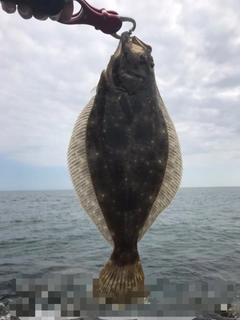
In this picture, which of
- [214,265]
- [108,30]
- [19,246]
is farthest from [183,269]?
[108,30]

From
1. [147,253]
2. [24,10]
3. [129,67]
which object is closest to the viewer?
[24,10]

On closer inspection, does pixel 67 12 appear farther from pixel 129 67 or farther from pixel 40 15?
pixel 129 67

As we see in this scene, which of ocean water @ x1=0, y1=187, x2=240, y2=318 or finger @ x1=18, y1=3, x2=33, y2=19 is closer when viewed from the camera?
finger @ x1=18, y1=3, x2=33, y2=19

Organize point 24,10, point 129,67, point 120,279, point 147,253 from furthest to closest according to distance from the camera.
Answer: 1. point 147,253
2. point 129,67
3. point 120,279
4. point 24,10

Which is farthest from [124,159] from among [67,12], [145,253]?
[145,253]

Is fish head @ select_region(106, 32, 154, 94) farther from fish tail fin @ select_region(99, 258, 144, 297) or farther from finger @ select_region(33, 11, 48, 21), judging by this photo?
fish tail fin @ select_region(99, 258, 144, 297)

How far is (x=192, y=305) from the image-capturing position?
7172 millimetres

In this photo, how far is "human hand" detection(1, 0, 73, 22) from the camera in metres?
2.57

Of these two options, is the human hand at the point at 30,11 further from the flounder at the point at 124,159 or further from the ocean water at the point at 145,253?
the ocean water at the point at 145,253

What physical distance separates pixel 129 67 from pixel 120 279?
6.36 ft

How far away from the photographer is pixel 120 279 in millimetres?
2721

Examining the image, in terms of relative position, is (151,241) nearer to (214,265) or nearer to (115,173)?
(214,265)

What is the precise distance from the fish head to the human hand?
1.74ft

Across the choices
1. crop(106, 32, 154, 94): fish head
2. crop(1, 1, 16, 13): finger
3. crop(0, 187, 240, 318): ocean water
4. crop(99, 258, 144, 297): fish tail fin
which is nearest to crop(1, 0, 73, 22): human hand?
crop(1, 1, 16, 13): finger
